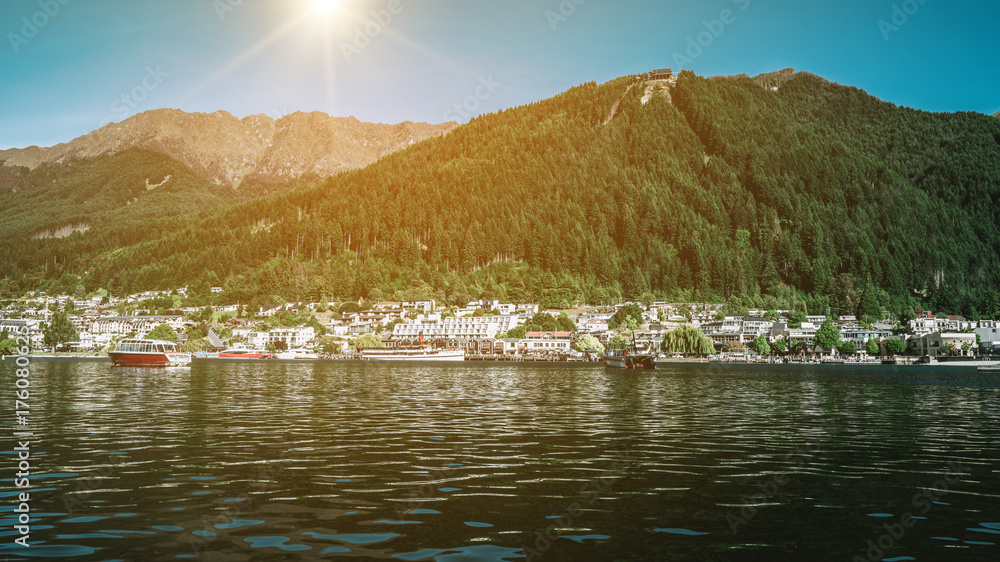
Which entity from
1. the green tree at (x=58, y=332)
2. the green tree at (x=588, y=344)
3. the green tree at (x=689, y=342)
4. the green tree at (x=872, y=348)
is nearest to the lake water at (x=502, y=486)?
the green tree at (x=689, y=342)

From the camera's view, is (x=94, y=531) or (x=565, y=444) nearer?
(x=94, y=531)

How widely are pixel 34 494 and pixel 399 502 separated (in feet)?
26.8

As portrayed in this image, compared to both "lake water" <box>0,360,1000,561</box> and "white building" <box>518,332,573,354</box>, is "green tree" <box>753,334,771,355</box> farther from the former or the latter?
"lake water" <box>0,360,1000,561</box>

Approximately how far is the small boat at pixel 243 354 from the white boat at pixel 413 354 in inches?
1045

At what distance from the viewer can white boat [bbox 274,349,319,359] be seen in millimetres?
181000

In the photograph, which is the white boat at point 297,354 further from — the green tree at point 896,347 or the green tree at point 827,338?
the green tree at point 896,347

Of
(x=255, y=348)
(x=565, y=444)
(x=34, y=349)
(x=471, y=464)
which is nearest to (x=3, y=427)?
(x=471, y=464)

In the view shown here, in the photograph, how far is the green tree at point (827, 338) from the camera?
176m

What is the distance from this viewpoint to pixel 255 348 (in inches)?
7402

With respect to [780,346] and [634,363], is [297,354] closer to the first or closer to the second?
[634,363]

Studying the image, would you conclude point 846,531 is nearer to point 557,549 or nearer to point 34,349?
point 557,549

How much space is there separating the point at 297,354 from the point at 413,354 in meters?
34.7

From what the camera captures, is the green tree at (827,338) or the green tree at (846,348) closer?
the green tree at (846,348)

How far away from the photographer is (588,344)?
583 ft
